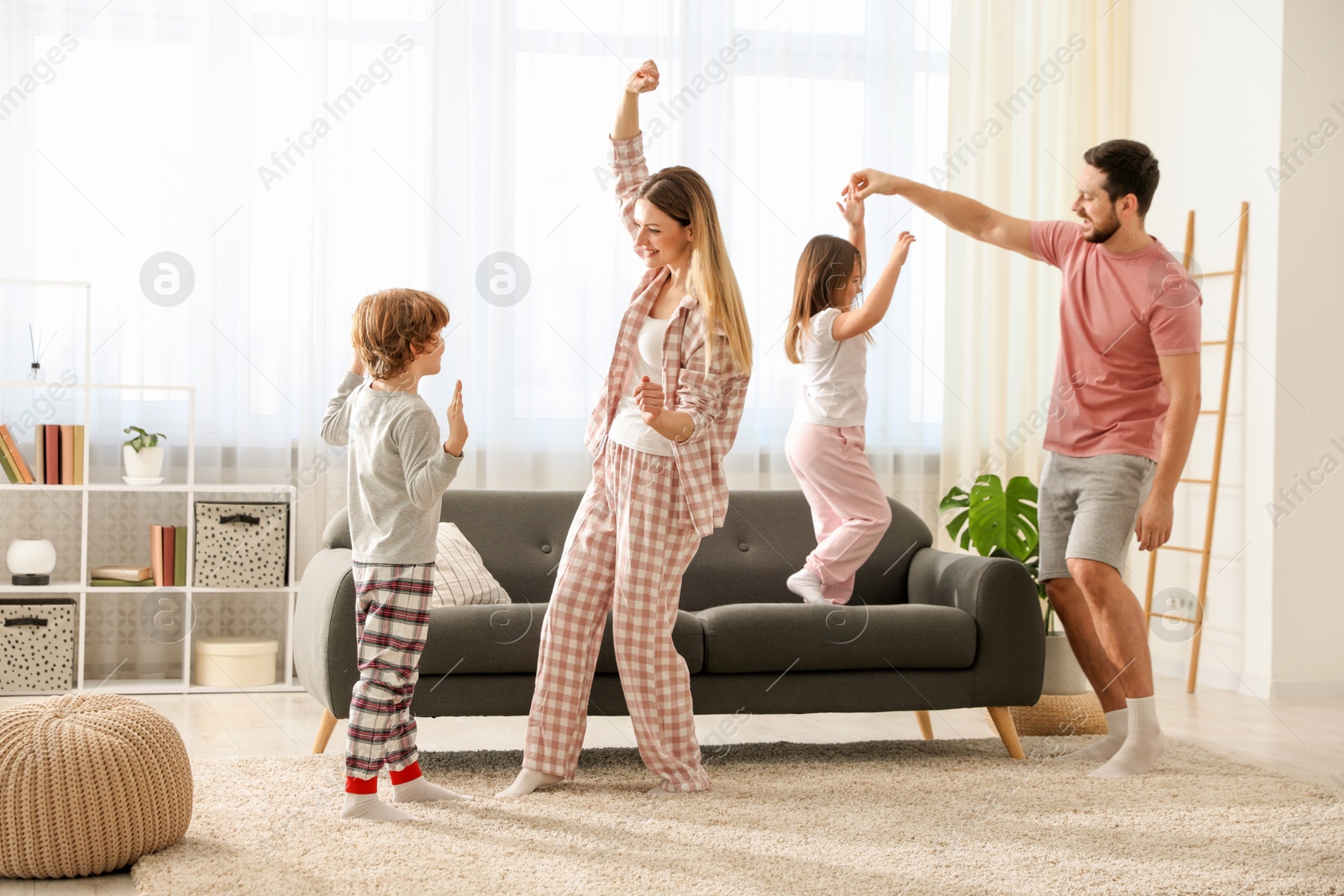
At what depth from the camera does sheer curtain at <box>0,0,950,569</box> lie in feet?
15.1

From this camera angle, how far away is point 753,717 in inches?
164

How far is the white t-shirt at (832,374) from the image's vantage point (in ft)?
11.7

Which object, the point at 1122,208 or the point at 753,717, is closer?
the point at 1122,208

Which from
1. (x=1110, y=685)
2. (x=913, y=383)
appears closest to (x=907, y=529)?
(x=1110, y=685)

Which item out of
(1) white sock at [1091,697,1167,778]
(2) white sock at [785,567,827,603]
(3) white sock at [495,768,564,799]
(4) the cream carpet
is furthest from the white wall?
(3) white sock at [495,768,564,799]

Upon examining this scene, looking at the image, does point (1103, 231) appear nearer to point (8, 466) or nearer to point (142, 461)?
point (142, 461)

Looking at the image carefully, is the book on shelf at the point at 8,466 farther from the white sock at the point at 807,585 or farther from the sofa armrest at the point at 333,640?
the white sock at the point at 807,585

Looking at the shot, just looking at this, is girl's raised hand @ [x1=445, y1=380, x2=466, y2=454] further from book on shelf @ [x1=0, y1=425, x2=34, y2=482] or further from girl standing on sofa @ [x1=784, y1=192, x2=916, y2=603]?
book on shelf @ [x1=0, y1=425, x2=34, y2=482]

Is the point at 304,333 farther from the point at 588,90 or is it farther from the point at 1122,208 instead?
the point at 1122,208

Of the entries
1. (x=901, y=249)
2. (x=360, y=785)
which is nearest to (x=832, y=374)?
(x=901, y=249)

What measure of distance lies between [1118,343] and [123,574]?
3276mm

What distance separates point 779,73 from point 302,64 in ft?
6.06

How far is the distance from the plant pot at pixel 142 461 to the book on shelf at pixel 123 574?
317 mm

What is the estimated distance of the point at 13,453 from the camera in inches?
168
